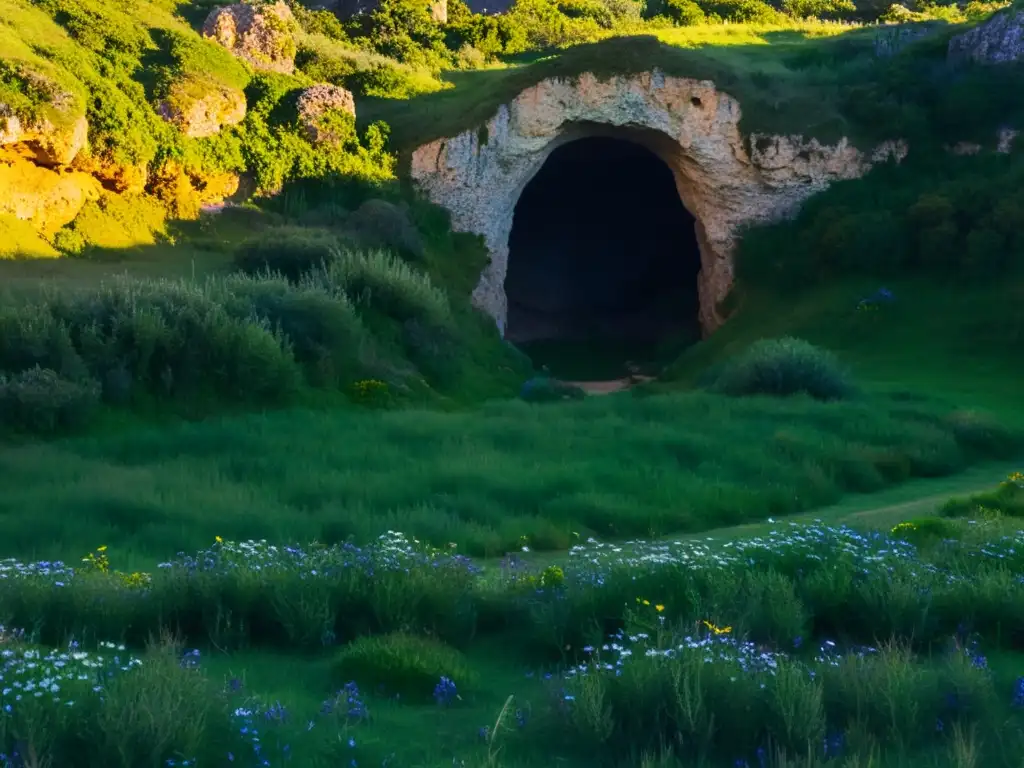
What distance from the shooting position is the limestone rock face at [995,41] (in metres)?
32.8

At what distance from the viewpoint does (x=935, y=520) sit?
1168 centimetres

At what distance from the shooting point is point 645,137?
3356cm

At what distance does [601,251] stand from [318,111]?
A: 58.1ft

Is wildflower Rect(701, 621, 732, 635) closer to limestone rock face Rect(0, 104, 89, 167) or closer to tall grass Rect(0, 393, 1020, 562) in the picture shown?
tall grass Rect(0, 393, 1020, 562)

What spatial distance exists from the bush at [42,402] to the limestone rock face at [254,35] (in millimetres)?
18639

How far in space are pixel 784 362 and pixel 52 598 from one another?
16.7 metres

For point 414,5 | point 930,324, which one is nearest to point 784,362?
point 930,324

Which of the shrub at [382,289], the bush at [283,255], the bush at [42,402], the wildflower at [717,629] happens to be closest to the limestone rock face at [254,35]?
the bush at [283,255]

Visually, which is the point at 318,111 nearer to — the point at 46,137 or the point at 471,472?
the point at 46,137

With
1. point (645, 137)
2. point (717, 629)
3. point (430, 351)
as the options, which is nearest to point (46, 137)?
point (430, 351)

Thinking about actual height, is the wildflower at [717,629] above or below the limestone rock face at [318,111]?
below

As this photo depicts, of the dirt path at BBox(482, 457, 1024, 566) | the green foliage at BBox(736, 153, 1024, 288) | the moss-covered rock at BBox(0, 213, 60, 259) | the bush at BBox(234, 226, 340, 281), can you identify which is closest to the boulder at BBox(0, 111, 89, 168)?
the moss-covered rock at BBox(0, 213, 60, 259)

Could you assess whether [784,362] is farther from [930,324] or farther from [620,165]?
[620,165]

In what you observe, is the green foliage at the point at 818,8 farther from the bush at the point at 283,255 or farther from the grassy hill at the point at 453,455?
the bush at the point at 283,255
